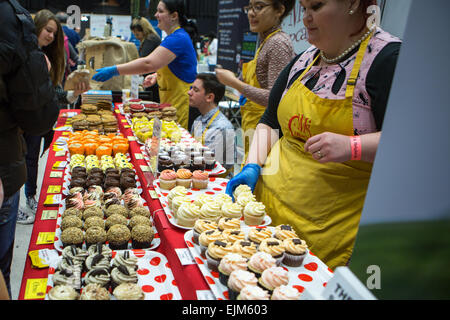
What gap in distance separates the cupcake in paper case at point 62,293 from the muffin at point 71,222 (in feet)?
2.09

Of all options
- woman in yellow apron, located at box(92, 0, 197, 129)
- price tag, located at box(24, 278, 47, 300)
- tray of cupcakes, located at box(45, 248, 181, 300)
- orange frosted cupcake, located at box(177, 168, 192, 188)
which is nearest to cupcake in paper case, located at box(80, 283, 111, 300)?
tray of cupcakes, located at box(45, 248, 181, 300)

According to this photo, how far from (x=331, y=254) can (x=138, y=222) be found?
1125 millimetres

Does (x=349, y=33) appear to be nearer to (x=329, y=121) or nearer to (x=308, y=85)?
(x=308, y=85)

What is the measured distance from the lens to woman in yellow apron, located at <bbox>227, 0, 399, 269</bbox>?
64.1 inches

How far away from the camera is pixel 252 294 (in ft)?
4.25

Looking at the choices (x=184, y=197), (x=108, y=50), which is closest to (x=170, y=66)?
(x=108, y=50)

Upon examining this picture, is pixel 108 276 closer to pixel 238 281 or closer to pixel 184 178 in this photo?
pixel 238 281

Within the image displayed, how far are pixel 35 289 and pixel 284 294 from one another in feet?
3.75

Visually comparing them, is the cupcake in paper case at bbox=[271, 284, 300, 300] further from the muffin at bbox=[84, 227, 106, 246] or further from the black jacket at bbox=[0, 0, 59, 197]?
the black jacket at bbox=[0, 0, 59, 197]

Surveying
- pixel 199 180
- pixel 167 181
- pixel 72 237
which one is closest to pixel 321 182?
pixel 199 180

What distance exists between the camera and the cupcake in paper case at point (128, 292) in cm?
147

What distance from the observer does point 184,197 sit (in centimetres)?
217

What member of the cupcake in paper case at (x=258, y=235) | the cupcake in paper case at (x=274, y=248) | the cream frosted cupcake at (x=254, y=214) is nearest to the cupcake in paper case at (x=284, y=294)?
the cupcake in paper case at (x=274, y=248)

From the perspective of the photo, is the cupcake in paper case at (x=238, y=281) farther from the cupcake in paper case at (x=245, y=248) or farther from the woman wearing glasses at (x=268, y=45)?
the woman wearing glasses at (x=268, y=45)
